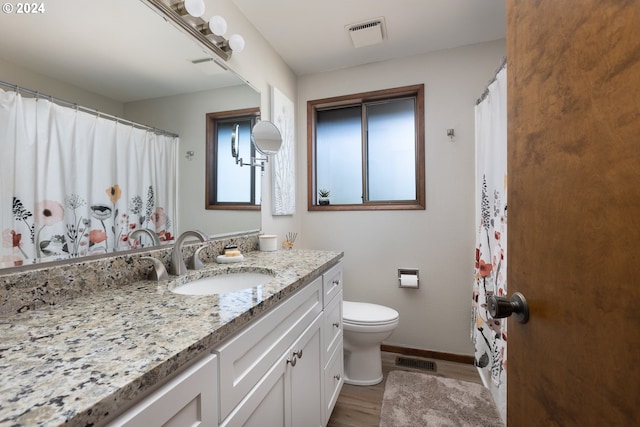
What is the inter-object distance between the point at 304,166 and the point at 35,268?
1.92 meters

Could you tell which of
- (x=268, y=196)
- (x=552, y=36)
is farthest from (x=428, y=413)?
(x=552, y=36)

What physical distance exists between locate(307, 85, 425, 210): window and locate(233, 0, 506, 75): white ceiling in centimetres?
32

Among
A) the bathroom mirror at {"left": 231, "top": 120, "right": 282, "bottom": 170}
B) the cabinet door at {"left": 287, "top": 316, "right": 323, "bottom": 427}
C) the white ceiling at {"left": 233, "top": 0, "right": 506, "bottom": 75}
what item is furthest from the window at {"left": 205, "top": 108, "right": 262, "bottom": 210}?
the cabinet door at {"left": 287, "top": 316, "right": 323, "bottom": 427}

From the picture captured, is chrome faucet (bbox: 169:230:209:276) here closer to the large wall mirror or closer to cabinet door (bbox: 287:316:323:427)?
the large wall mirror

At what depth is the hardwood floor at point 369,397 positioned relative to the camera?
5.07 feet

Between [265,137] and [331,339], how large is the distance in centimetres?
127

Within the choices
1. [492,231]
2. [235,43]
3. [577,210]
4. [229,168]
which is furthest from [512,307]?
[235,43]

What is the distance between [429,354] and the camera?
7.11ft

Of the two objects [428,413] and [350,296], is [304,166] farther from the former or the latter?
[428,413]

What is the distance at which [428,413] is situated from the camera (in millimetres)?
1557

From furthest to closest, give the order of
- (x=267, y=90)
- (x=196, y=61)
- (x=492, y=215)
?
(x=267, y=90) < (x=492, y=215) < (x=196, y=61)

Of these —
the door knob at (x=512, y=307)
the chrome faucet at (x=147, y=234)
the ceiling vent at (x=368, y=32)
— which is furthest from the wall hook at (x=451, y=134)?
the chrome faucet at (x=147, y=234)

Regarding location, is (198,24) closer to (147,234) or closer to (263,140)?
(263,140)

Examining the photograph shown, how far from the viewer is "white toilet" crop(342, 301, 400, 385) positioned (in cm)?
177
